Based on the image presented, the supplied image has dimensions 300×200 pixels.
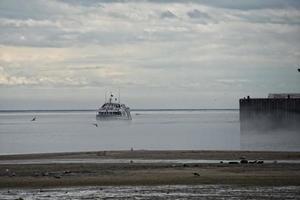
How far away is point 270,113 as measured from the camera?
106250 millimetres

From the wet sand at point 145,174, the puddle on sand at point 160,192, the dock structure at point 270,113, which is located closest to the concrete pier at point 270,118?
the dock structure at point 270,113

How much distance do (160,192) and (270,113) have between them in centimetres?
7692

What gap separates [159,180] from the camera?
117ft

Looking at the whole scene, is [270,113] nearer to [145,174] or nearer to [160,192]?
[145,174]

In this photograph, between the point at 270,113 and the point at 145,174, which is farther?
the point at 270,113

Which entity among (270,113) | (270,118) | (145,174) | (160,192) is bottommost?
(160,192)

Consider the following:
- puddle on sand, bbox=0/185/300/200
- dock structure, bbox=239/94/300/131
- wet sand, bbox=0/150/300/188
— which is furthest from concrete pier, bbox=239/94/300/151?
puddle on sand, bbox=0/185/300/200

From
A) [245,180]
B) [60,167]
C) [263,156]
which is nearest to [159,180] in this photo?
[245,180]

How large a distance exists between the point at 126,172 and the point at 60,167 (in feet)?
19.2

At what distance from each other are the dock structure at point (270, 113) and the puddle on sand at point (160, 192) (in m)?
68.7

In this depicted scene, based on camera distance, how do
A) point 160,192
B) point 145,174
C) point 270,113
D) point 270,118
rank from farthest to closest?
point 270,118, point 270,113, point 145,174, point 160,192

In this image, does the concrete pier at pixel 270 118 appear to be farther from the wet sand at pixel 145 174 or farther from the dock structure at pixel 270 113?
the wet sand at pixel 145 174

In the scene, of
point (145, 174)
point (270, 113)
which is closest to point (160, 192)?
point (145, 174)

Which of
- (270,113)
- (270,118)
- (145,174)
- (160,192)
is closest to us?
(160,192)
